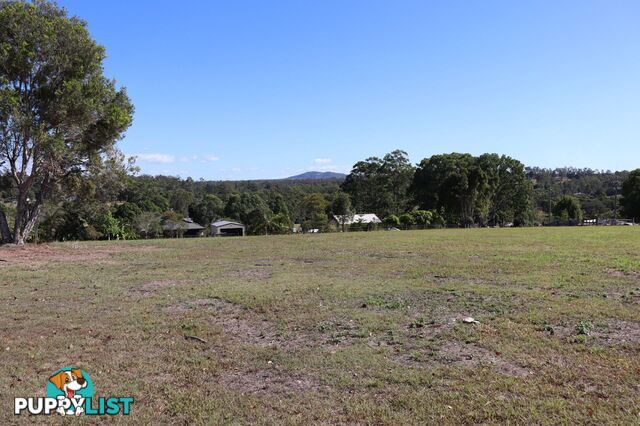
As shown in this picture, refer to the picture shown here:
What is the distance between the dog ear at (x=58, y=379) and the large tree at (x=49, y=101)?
15361mm

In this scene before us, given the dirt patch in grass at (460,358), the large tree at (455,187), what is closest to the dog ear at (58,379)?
the dirt patch in grass at (460,358)

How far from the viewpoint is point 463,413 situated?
A: 3.54 metres

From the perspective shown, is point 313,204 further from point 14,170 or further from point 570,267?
point 570,267

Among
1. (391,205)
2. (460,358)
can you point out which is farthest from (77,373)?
(391,205)

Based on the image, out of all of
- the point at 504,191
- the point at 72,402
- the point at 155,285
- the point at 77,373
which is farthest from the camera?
the point at 504,191

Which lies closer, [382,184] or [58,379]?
[58,379]

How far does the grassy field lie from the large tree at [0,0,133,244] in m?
9.65

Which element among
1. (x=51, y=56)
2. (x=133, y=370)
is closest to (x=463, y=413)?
(x=133, y=370)

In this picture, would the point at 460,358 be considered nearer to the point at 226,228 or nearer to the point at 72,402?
the point at 72,402

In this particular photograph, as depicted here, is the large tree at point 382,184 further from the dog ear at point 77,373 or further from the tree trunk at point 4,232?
the dog ear at point 77,373

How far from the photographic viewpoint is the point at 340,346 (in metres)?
5.24

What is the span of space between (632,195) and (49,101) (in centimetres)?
7172

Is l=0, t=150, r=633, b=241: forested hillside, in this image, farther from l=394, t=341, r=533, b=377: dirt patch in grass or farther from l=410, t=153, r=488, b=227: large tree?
l=394, t=341, r=533, b=377: dirt patch in grass

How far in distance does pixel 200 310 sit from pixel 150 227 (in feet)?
134
